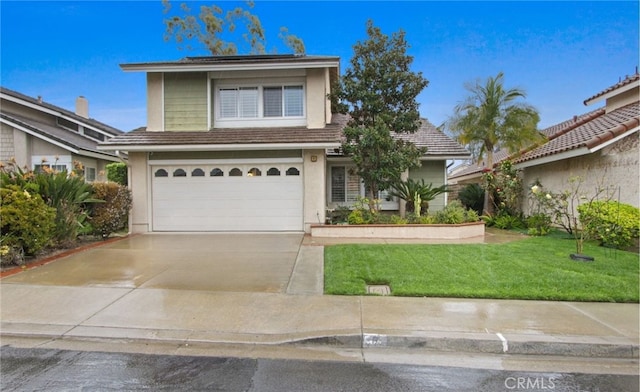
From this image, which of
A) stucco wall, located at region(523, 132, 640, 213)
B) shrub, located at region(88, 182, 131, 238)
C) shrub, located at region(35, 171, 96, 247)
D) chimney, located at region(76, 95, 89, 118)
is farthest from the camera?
chimney, located at region(76, 95, 89, 118)

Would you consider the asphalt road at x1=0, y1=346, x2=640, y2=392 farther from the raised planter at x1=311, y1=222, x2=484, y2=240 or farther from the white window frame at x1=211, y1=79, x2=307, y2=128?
the white window frame at x1=211, y1=79, x2=307, y2=128

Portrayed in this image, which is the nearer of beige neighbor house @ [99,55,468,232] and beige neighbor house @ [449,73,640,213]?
beige neighbor house @ [449,73,640,213]

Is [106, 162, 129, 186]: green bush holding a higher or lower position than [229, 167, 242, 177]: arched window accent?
higher

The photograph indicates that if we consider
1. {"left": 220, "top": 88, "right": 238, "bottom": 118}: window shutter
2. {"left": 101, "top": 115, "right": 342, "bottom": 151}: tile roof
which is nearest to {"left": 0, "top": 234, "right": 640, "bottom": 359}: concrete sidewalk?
{"left": 101, "top": 115, "right": 342, "bottom": 151}: tile roof

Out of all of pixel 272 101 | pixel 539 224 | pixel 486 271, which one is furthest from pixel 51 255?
pixel 539 224

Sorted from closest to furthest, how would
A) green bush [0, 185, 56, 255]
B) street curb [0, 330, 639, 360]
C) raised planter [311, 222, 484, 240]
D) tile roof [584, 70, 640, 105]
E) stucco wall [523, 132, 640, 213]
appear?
street curb [0, 330, 639, 360], green bush [0, 185, 56, 255], stucco wall [523, 132, 640, 213], raised planter [311, 222, 484, 240], tile roof [584, 70, 640, 105]

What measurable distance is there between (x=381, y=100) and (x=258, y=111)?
453 centimetres

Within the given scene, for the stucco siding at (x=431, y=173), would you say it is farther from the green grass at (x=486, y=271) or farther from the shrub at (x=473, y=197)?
the green grass at (x=486, y=271)

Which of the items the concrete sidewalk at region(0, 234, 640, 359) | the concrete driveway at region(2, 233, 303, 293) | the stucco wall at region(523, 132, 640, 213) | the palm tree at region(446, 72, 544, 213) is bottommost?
the concrete sidewalk at region(0, 234, 640, 359)

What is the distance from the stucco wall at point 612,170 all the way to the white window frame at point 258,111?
966 cm

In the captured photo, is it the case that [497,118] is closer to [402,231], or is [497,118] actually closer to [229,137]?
[402,231]

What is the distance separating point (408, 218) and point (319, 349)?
28.1 ft

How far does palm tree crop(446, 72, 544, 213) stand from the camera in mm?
14469

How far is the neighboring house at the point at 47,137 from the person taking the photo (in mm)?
17013
